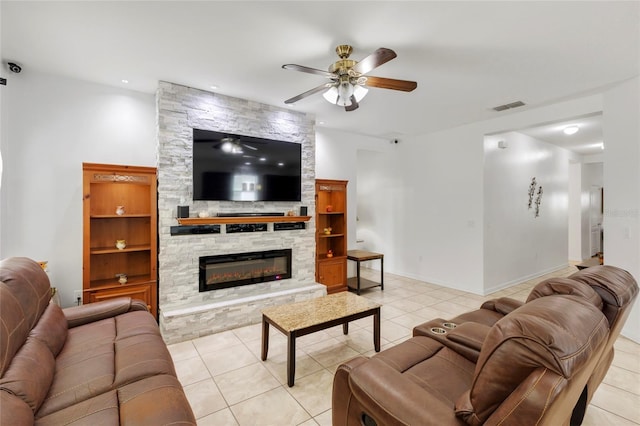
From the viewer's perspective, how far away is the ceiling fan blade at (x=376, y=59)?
2.06 metres

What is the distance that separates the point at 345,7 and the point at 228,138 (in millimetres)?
2248

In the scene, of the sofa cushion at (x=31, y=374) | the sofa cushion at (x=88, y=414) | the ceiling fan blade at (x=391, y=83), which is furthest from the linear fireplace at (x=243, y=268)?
the ceiling fan blade at (x=391, y=83)

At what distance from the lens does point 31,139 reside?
10.2 feet

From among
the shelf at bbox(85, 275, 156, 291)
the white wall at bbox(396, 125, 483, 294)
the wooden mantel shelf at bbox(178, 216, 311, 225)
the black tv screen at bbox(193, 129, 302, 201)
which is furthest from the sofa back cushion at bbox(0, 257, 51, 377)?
the white wall at bbox(396, 125, 483, 294)

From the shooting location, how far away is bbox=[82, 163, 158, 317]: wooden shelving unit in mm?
3062

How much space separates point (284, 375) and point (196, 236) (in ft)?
6.35

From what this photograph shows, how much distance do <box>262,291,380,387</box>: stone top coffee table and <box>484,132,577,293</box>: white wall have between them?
9.78ft

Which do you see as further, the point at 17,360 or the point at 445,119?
the point at 445,119

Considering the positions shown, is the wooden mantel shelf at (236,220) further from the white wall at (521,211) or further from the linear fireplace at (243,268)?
the white wall at (521,211)

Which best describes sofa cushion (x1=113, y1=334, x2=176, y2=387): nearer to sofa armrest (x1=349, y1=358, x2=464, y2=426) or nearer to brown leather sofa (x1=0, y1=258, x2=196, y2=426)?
brown leather sofa (x1=0, y1=258, x2=196, y2=426)

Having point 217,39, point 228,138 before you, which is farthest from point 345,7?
point 228,138

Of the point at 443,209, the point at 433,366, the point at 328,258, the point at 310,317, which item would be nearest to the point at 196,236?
the point at 310,317

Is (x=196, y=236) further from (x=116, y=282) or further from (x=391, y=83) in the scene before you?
(x=391, y=83)

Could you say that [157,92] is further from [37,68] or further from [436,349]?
[436,349]
